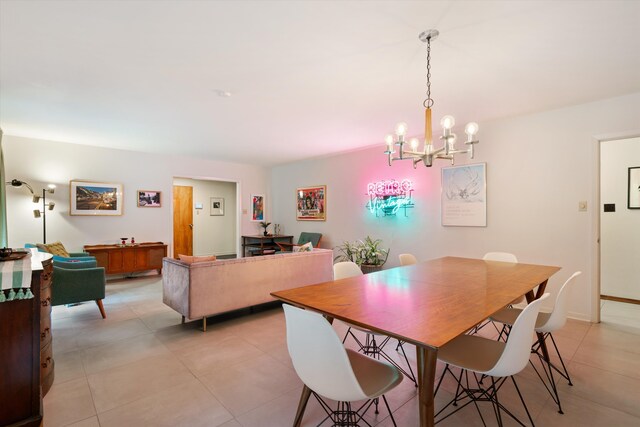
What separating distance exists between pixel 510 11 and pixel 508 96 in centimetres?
162

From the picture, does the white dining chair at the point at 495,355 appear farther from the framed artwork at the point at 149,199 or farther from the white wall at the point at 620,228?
the framed artwork at the point at 149,199

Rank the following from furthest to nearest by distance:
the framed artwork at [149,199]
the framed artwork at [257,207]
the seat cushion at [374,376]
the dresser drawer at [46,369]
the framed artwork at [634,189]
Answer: the framed artwork at [257,207] < the framed artwork at [149,199] < the framed artwork at [634,189] < the dresser drawer at [46,369] < the seat cushion at [374,376]

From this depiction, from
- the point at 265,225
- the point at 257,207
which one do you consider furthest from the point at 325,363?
the point at 257,207

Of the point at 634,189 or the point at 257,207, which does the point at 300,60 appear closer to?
the point at 634,189

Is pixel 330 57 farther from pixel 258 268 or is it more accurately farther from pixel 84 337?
pixel 84 337

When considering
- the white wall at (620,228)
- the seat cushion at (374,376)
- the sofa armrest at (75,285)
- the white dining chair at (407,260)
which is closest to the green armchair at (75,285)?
the sofa armrest at (75,285)

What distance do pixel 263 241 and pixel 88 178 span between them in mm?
3574

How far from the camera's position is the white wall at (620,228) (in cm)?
412

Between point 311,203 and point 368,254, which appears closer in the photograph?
point 368,254

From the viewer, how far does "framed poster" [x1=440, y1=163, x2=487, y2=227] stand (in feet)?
13.8

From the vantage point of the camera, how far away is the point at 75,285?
3.35 metres

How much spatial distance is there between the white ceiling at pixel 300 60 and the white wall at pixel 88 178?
3.03 ft

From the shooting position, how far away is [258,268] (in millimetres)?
3531

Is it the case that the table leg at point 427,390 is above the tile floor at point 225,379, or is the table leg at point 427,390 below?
above
